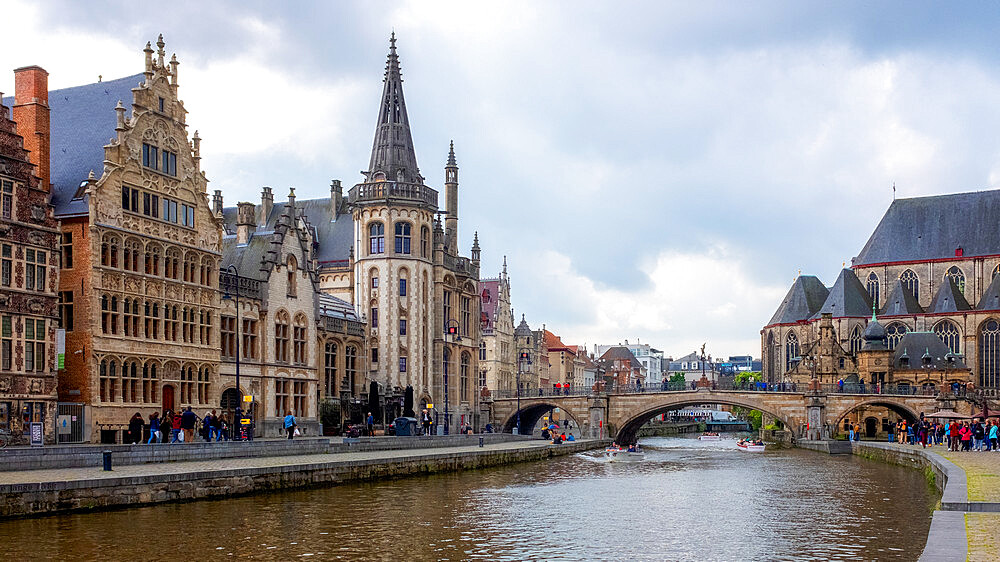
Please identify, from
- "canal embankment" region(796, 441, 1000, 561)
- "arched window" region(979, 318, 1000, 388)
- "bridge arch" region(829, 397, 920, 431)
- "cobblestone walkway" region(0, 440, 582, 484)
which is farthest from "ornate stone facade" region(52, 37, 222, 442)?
"arched window" region(979, 318, 1000, 388)

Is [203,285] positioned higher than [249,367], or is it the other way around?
[203,285]

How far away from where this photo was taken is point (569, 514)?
31.7m

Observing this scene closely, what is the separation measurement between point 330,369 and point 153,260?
65.5 feet

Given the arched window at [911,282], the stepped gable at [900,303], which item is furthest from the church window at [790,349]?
the arched window at [911,282]

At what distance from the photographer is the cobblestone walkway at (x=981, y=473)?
24984 millimetres

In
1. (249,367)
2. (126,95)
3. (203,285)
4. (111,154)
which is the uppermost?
(126,95)

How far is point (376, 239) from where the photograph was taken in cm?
7288

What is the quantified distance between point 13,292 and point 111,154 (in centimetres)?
813

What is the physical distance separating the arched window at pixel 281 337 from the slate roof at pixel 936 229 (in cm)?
7474

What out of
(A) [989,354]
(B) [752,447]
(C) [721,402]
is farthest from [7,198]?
(A) [989,354]

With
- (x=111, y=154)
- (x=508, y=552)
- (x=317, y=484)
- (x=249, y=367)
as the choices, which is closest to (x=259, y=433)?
(x=249, y=367)

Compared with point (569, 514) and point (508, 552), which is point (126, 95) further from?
point (508, 552)

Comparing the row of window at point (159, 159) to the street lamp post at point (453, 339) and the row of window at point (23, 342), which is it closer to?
the row of window at point (23, 342)

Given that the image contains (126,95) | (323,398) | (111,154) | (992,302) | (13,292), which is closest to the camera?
(13,292)
